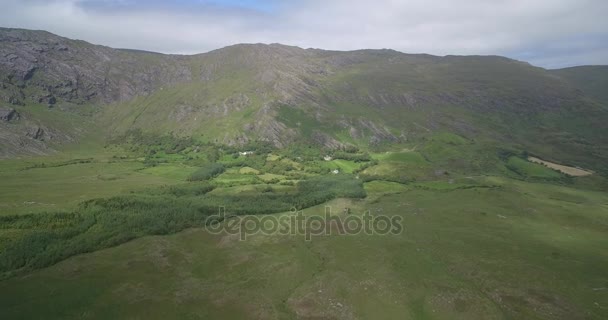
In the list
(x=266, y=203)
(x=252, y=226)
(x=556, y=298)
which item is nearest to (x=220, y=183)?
Result: (x=266, y=203)

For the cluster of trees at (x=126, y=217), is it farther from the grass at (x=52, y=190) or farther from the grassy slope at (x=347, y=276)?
the grass at (x=52, y=190)

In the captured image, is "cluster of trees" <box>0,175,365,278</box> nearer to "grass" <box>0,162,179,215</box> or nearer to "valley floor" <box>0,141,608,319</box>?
"valley floor" <box>0,141,608,319</box>

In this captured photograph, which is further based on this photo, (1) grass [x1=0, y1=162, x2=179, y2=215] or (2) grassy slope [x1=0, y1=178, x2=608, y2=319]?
(1) grass [x1=0, y1=162, x2=179, y2=215]

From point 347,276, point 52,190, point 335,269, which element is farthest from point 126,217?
point 347,276

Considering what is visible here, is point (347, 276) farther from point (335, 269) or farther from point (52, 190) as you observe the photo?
point (52, 190)

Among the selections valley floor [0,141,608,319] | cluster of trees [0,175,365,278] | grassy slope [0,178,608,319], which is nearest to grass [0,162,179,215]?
valley floor [0,141,608,319]

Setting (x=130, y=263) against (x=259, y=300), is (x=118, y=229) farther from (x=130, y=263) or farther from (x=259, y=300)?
(x=259, y=300)

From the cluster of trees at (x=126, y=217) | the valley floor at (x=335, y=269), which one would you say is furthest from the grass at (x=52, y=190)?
the cluster of trees at (x=126, y=217)

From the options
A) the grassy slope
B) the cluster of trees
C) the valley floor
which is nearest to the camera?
the grassy slope
